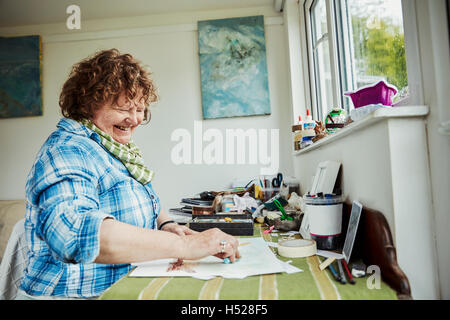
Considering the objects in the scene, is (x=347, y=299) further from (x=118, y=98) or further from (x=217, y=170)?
(x=217, y=170)

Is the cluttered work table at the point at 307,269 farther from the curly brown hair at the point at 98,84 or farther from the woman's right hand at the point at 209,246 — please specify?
the curly brown hair at the point at 98,84

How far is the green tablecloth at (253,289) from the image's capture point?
0.62 metres

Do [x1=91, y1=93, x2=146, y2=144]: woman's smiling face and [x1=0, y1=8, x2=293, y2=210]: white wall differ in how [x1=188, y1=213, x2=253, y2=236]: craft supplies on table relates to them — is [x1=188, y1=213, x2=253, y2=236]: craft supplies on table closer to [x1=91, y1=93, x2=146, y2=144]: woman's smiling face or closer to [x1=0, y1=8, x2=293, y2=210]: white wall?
[x1=91, y1=93, x2=146, y2=144]: woman's smiling face

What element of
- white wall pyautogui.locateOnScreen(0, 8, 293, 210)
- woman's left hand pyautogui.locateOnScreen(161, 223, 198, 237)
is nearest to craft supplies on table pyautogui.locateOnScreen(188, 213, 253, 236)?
woman's left hand pyautogui.locateOnScreen(161, 223, 198, 237)

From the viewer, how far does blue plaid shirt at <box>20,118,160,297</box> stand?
705 mm

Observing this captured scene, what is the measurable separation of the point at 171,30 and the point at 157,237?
2704mm

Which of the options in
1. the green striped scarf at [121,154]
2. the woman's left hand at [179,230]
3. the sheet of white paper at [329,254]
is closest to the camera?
the sheet of white paper at [329,254]

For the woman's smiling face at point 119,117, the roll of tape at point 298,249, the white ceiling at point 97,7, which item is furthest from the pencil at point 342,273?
the white ceiling at point 97,7

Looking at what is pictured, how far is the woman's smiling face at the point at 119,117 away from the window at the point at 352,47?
992 millimetres

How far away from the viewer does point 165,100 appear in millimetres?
2949

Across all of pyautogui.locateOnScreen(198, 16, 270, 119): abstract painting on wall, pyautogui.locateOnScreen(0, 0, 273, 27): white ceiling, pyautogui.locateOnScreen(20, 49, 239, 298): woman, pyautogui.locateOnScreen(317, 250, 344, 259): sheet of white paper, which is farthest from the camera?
pyautogui.locateOnScreen(198, 16, 270, 119): abstract painting on wall

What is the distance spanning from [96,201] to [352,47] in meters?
1.56

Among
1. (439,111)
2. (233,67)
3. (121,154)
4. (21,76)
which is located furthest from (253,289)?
(21,76)

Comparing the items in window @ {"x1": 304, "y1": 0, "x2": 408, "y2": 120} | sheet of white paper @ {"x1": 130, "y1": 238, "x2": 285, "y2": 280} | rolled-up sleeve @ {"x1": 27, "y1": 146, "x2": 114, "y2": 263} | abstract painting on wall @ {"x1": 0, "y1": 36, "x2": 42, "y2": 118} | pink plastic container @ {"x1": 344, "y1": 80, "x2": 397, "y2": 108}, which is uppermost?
abstract painting on wall @ {"x1": 0, "y1": 36, "x2": 42, "y2": 118}
